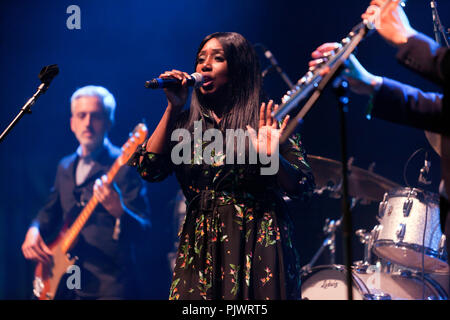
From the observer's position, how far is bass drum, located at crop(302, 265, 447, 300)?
12.1ft

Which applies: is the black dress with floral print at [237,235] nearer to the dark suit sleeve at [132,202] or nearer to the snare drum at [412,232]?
the snare drum at [412,232]

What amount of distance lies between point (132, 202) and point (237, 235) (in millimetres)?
2651

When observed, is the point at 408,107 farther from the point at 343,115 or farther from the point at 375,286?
the point at 375,286

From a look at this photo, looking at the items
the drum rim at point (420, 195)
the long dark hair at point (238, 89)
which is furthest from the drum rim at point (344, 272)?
the long dark hair at point (238, 89)

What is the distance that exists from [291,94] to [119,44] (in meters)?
3.50

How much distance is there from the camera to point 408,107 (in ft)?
5.82

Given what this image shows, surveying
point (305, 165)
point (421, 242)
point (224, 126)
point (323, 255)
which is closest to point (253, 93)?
point (224, 126)

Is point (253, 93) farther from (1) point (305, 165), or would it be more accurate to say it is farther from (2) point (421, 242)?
(2) point (421, 242)

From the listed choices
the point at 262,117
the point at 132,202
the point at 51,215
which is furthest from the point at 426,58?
the point at 51,215

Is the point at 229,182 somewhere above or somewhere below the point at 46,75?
below

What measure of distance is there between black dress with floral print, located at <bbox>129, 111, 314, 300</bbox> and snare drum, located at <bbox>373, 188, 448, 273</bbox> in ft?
5.04

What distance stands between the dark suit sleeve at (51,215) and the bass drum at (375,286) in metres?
2.27

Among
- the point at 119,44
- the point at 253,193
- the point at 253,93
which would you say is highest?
the point at 119,44
